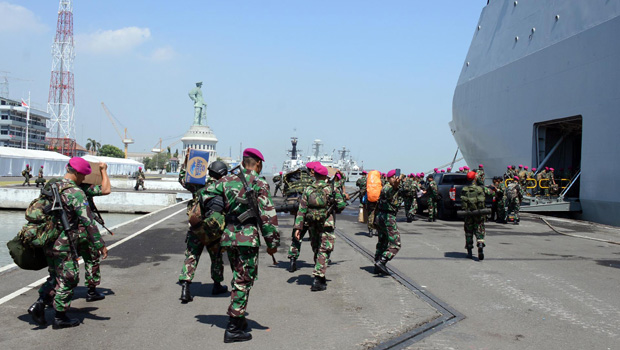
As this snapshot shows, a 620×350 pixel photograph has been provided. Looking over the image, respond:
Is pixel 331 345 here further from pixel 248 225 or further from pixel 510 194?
pixel 510 194

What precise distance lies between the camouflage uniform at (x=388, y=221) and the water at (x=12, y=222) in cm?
1037

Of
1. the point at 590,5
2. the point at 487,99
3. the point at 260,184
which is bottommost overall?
the point at 260,184

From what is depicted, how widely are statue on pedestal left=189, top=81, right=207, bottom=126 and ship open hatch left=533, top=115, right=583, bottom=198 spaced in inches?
4045

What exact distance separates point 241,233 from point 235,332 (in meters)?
0.95

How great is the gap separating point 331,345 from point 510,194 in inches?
537

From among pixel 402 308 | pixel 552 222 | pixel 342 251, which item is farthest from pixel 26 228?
pixel 552 222

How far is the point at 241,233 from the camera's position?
470 cm

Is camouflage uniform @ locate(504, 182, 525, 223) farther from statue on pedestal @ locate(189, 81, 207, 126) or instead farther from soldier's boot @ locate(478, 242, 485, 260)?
statue on pedestal @ locate(189, 81, 207, 126)

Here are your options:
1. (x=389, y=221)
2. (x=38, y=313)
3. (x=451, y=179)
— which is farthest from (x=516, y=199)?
(x=38, y=313)

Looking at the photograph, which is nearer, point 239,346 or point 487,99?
point 239,346

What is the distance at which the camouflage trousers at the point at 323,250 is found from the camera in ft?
22.3

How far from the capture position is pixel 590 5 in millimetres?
17969

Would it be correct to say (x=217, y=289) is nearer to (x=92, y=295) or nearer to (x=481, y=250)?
(x=92, y=295)

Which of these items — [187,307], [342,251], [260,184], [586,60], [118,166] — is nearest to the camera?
[260,184]
